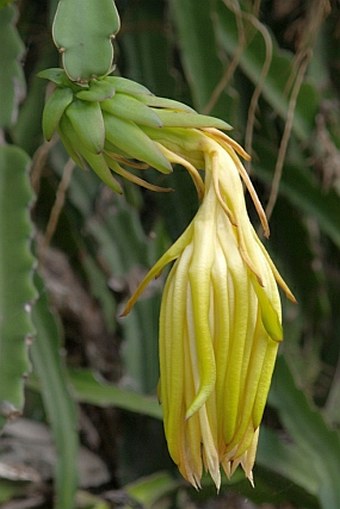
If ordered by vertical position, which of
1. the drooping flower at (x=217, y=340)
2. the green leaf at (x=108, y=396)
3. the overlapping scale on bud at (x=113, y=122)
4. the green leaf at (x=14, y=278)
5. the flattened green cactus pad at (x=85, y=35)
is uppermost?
the flattened green cactus pad at (x=85, y=35)

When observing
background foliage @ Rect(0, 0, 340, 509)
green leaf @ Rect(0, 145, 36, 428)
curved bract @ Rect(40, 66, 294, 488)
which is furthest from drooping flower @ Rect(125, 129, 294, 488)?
background foliage @ Rect(0, 0, 340, 509)

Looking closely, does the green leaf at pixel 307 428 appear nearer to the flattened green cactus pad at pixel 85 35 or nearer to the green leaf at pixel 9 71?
the green leaf at pixel 9 71

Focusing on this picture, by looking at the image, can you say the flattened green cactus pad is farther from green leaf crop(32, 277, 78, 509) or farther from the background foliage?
green leaf crop(32, 277, 78, 509)

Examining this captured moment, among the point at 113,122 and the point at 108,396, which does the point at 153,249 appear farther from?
the point at 113,122

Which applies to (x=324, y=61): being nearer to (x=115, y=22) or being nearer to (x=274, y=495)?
(x=274, y=495)

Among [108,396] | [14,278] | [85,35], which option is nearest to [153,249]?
[108,396]

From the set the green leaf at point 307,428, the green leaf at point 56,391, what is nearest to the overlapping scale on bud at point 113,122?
the green leaf at point 56,391

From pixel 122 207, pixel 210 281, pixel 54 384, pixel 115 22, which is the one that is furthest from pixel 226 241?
pixel 122 207
